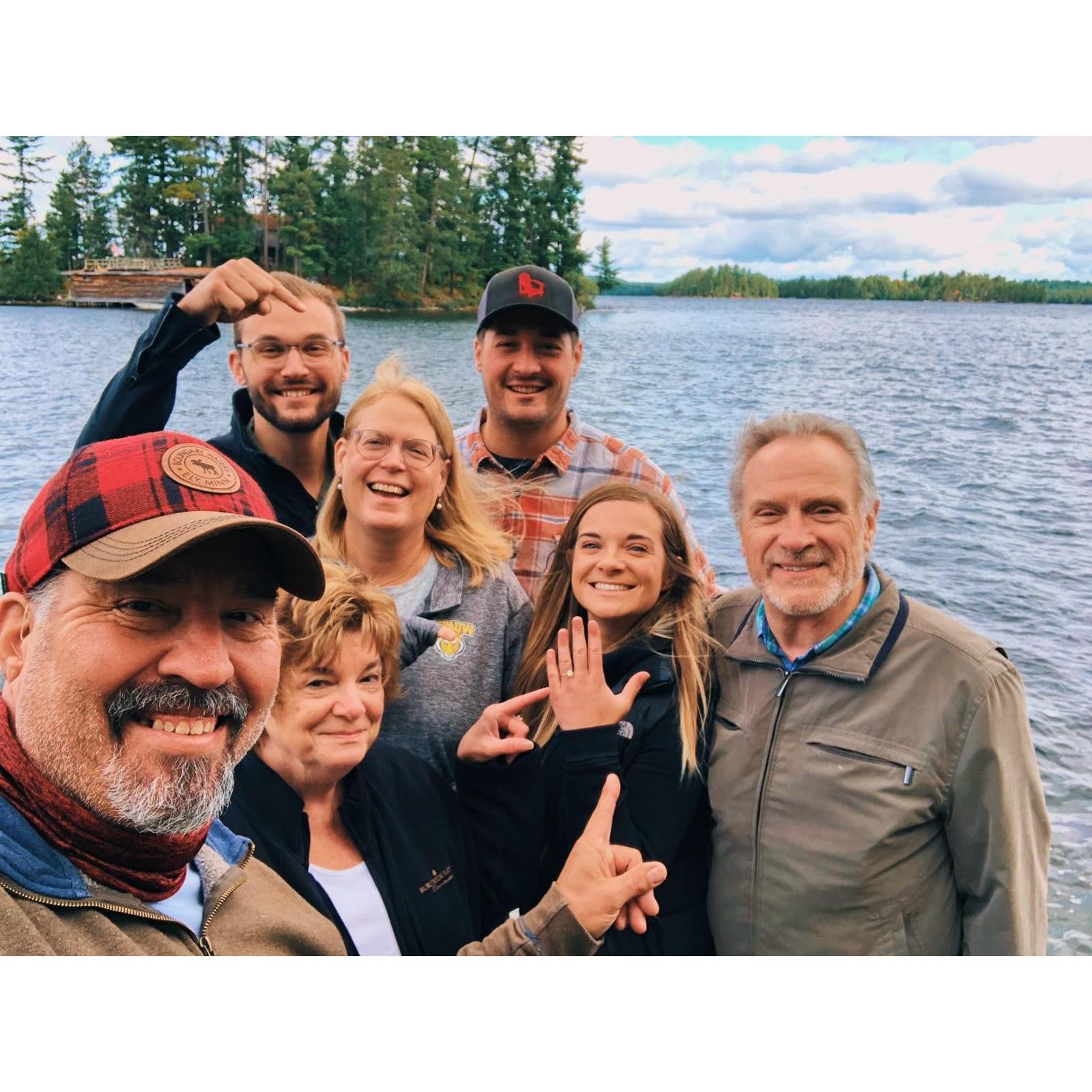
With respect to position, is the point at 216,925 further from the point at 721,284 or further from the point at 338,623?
the point at 721,284

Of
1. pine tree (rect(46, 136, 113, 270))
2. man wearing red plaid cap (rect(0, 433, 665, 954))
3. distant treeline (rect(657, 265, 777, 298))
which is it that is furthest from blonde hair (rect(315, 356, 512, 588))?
pine tree (rect(46, 136, 113, 270))

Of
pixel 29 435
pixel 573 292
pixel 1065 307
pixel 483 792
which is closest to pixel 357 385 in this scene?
pixel 573 292

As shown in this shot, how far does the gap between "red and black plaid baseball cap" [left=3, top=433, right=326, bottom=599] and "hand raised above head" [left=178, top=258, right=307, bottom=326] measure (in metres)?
0.64

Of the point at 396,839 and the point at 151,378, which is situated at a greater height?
the point at 151,378

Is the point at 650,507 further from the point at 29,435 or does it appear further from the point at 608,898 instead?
the point at 29,435

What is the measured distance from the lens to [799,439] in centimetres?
244

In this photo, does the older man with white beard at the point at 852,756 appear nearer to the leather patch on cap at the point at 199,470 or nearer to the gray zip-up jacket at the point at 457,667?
the gray zip-up jacket at the point at 457,667

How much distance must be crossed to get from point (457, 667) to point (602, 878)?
2.03 ft

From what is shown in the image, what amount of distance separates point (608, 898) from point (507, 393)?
132 centimetres

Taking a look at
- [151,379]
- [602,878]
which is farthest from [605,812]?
[151,379]

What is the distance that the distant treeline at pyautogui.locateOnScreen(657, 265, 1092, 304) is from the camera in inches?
112

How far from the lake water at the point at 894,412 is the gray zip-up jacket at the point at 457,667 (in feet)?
1.53

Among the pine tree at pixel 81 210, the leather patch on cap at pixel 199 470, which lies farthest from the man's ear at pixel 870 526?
the pine tree at pixel 81 210

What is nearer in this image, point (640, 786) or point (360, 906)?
point (360, 906)
